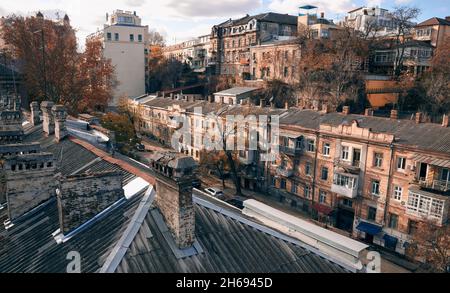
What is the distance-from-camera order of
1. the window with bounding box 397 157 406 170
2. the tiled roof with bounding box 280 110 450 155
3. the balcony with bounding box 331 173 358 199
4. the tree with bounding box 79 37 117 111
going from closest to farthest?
1. the tiled roof with bounding box 280 110 450 155
2. the window with bounding box 397 157 406 170
3. the balcony with bounding box 331 173 358 199
4. the tree with bounding box 79 37 117 111

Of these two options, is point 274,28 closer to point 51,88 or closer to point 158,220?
point 51,88

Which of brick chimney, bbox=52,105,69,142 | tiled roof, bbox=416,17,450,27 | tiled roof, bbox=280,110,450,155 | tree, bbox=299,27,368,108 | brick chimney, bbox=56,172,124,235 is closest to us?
brick chimney, bbox=56,172,124,235

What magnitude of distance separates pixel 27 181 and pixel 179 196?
5.75 meters

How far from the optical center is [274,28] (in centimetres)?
6644

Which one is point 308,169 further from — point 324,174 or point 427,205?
point 427,205

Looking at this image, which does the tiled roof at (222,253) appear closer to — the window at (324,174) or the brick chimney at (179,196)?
the brick chimney at (179,196)

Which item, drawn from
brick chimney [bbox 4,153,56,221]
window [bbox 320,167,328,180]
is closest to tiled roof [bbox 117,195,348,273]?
brick chimney [bbox 4,153,56,221]

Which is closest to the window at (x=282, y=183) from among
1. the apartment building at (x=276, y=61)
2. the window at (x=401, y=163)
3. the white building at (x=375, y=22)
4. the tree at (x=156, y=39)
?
the window at (x=401, y=163)

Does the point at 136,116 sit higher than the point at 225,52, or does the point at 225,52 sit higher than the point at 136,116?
the point at 225,52

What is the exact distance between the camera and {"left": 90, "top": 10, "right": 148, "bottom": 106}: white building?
63.8m

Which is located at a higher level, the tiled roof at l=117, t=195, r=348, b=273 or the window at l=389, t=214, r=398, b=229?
the tiled roof at l=117, t=195, r=348, b=273

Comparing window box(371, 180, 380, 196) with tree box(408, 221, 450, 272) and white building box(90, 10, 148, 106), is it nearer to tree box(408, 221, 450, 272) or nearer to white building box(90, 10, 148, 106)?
tree box(408, 221, 450, 272)

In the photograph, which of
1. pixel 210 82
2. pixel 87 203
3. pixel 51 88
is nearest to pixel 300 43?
pixel 210 82

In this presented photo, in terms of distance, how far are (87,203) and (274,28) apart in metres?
Answer: 63.4
